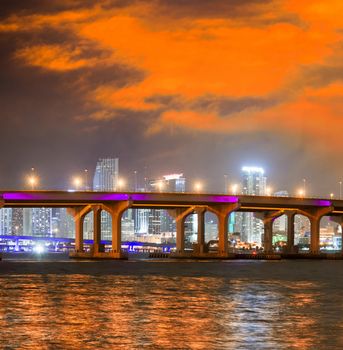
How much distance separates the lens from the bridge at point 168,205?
152500mm

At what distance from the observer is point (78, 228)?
181750 mm

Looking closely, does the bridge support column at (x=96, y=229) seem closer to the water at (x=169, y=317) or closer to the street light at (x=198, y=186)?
the street light at (x=198, y=186)

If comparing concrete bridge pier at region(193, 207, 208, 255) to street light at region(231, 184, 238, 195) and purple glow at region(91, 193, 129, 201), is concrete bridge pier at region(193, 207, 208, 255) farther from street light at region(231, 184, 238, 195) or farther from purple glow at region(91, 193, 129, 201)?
purple glow at region(91, 193, 129, 201)

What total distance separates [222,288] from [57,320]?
2955 cm

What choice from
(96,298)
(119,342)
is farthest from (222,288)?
(119,342)

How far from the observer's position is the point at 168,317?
43.2 metres

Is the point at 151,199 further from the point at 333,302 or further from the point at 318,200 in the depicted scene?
the point at 333,302

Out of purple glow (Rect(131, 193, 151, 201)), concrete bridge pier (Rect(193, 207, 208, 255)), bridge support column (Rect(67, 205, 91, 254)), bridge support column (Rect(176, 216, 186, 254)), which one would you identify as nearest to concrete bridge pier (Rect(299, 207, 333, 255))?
concrete bridge pier (Rect(193, 207, 208, 255))

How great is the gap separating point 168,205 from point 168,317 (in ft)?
417

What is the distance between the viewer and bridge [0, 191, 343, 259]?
152500 mm

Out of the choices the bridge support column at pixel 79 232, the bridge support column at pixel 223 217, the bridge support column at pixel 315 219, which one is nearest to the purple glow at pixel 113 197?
the bridge support column at pixel 223 217

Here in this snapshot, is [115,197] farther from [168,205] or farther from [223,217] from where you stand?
[223,217]

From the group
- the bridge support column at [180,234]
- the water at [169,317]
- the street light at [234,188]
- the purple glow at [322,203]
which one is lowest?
the water at [169,317]

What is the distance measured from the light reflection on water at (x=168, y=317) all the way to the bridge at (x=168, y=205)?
84719 mm
